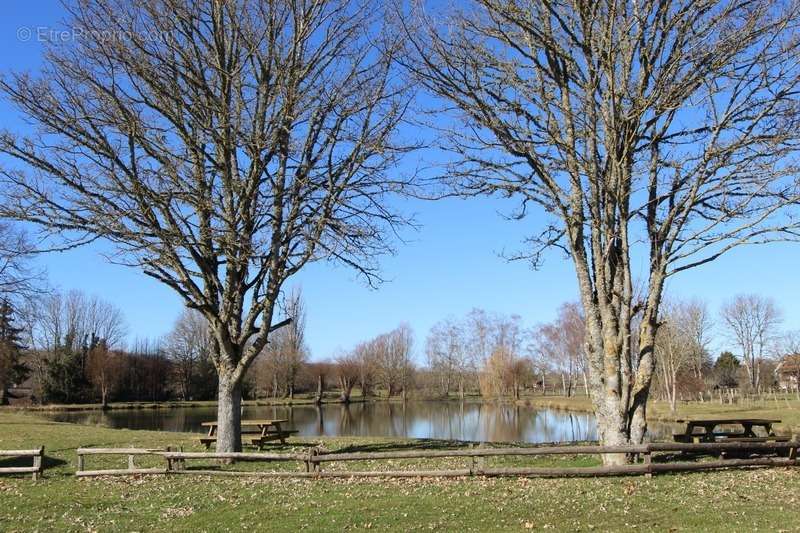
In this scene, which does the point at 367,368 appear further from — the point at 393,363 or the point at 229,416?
the point at 229,416

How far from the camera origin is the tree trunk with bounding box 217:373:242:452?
1457 centimetres

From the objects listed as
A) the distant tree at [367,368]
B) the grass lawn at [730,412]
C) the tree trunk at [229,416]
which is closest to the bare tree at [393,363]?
the distant tree at [367,368]

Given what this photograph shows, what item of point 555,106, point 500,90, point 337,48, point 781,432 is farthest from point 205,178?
point 781,432

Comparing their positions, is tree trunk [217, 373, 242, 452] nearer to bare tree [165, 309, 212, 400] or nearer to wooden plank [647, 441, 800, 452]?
wooden plank [647, 441, 800, 452]

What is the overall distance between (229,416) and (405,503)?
6.81 m

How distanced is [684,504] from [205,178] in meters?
12.6

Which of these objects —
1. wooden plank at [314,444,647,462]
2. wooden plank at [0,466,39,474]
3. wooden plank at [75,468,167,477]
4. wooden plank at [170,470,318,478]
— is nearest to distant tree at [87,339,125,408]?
wooden plank at [0,466,39,474]

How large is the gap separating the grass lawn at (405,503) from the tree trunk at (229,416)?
247 cm

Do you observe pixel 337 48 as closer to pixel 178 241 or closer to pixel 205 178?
pixel 205 178

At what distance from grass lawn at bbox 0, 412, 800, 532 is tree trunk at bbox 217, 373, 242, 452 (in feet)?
8.11

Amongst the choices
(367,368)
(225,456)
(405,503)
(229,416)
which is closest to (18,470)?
(225,456)

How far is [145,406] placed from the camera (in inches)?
2334

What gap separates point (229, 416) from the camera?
14.7m

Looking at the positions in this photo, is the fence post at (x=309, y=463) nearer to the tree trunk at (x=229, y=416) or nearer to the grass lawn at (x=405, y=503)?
the grass lawn at (x=405, y=503)
